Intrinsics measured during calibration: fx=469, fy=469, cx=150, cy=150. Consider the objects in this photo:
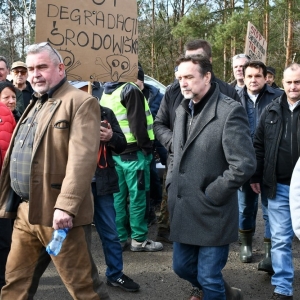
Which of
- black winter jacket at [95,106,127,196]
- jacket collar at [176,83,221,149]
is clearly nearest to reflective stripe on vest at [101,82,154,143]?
black winter jacket at [95,106,127,196]

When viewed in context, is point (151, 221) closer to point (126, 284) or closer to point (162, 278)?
point (162, 278)

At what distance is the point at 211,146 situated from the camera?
320cm

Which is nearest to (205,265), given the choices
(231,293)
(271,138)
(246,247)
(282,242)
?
(231,293)

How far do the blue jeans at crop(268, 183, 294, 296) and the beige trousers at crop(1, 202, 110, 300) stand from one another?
5.30ft

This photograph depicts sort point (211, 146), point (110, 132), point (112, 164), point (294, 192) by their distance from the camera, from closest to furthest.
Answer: point (294, 192), point (211, 146), point (110, 132), point (112, 164)

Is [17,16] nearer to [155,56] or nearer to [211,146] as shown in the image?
[155,56]

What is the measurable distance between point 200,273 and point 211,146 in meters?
0.90

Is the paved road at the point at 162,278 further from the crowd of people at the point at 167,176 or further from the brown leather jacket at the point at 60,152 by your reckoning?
the brown leather jacket at the point at 60,152

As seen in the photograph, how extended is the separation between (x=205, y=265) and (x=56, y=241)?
1.13 metres

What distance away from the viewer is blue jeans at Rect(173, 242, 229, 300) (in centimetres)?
325

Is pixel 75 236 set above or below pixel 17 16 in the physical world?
below

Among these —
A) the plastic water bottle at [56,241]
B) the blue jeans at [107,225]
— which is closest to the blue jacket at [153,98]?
the blue jeans at [107,225]

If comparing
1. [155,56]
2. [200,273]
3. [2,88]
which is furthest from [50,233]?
[155,56]

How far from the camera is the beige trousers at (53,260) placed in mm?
2873
